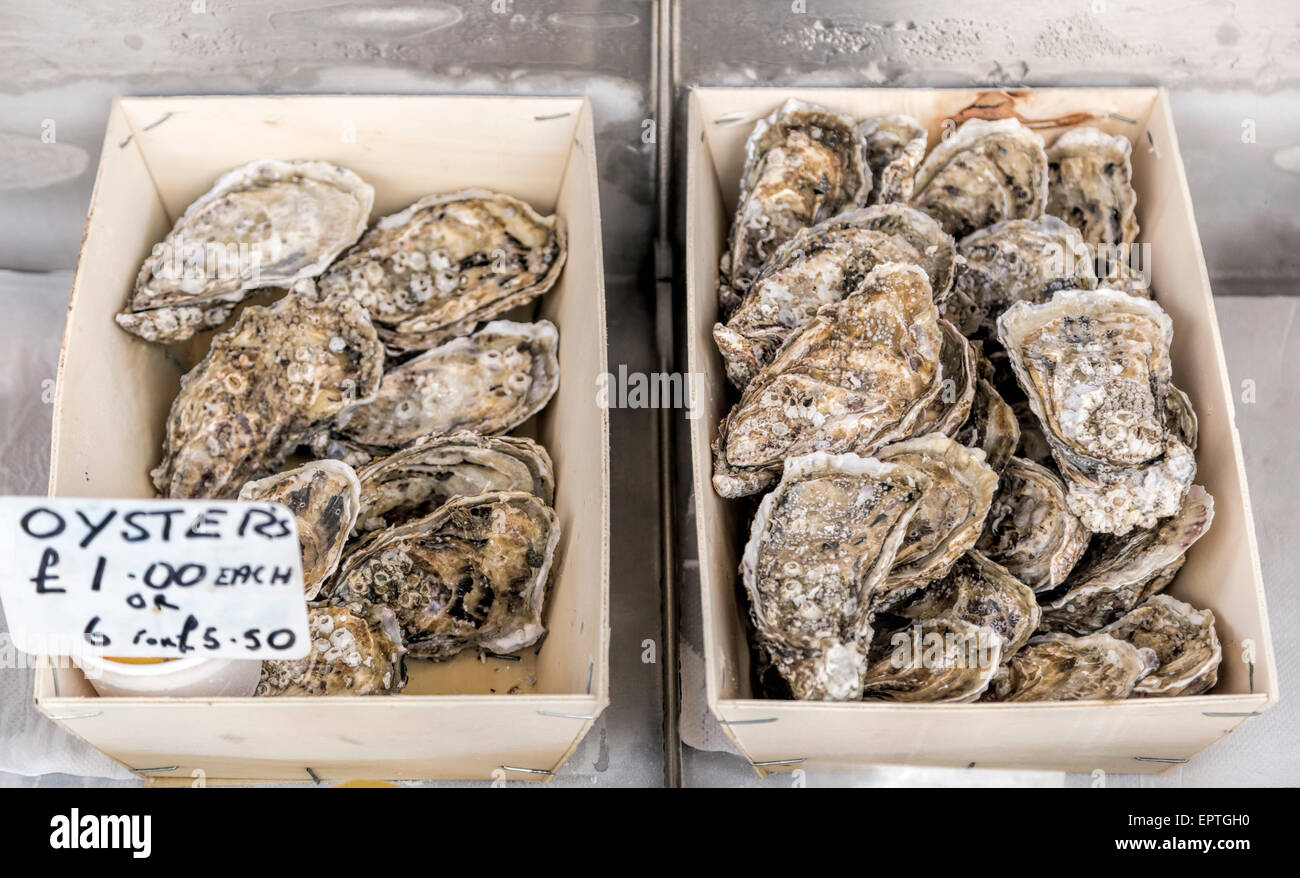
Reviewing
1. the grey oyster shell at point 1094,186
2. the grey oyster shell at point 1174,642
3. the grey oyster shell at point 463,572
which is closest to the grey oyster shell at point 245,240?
the grey oyster shell at point 463,572

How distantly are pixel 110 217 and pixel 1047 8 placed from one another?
3.50 feet

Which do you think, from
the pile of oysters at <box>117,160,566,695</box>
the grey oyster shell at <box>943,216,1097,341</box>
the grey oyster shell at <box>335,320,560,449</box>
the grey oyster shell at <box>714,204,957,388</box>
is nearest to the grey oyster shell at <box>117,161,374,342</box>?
the pile of oysters at <box>117,160,566,695</box>

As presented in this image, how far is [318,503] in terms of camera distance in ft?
3.25

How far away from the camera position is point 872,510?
939 millimetres

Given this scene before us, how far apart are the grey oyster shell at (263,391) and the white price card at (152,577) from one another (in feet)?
0.97

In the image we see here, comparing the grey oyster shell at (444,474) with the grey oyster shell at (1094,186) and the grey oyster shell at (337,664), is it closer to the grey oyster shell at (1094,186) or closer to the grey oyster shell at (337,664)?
the grey oyster shell at (337,664)

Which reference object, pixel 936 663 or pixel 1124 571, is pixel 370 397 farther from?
pixel 1124 571

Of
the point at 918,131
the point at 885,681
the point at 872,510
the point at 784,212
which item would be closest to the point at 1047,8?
the point at 918,131

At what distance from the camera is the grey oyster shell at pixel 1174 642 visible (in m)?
0.94

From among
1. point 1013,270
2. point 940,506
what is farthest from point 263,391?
point 1013,270

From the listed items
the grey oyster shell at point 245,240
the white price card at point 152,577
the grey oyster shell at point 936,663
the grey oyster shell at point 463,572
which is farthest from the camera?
the grey oyster shell at point 245,240
